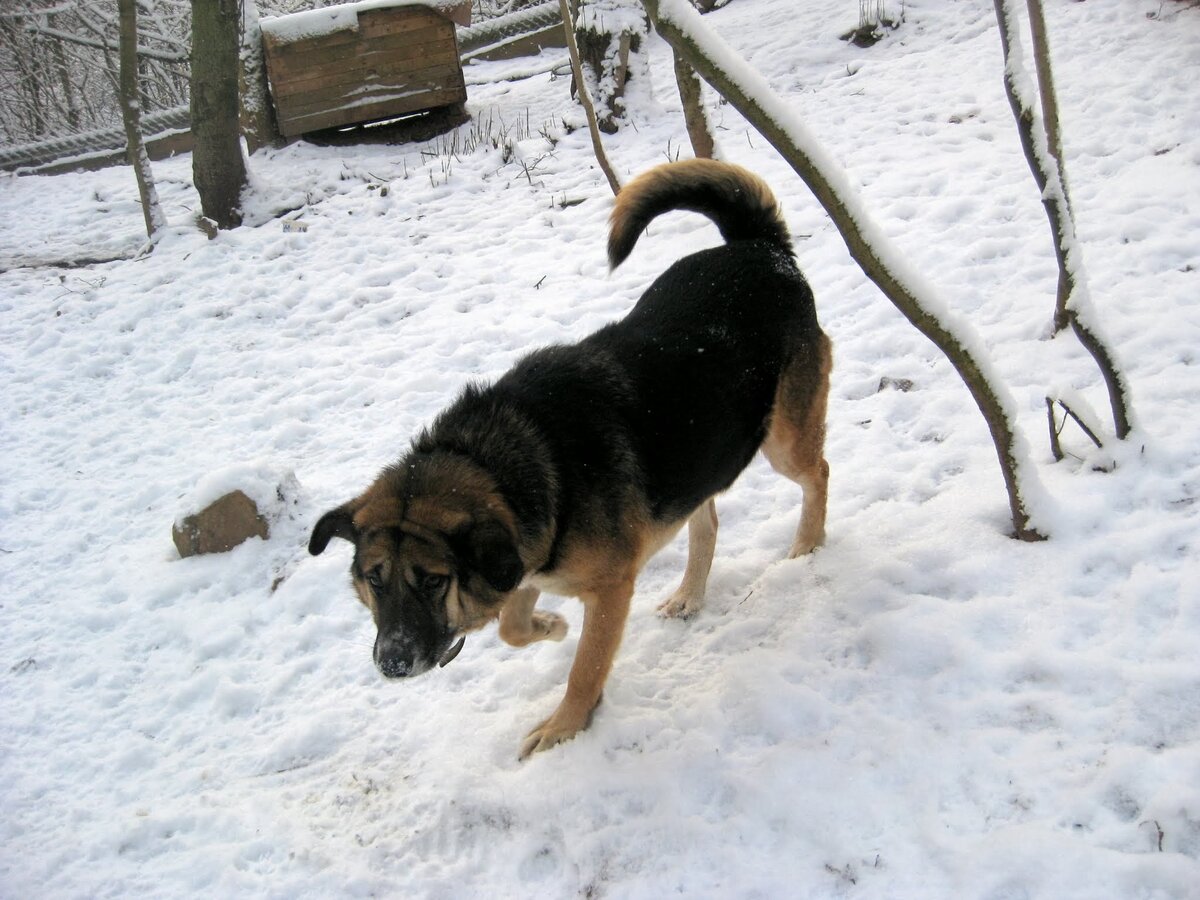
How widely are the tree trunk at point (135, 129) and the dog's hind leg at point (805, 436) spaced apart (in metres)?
8.59

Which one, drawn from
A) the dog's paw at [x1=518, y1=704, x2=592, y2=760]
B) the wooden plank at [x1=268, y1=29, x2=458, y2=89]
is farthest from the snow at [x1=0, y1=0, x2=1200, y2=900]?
the wooden plank at [x1=268, y1=29, x2=458, y2=89]

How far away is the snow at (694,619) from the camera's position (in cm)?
286

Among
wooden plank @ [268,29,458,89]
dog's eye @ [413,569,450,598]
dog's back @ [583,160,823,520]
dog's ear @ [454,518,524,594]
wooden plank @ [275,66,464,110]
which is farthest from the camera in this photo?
wooden plank @ [275,66,464,110]

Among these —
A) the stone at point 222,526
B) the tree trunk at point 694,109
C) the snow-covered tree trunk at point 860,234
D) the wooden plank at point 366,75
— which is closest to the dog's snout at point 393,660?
the snow-covered tree trunk at point 860,234

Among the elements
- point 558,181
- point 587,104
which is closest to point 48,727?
point 587,104

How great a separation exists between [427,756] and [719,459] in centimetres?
175

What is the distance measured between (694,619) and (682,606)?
0.09 meters

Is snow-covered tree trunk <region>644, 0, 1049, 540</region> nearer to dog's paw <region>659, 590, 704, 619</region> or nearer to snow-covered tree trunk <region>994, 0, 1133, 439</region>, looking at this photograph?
snow-covered tree trunk <region>994, 0, 1133, 439</region>

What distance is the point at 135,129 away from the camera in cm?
991

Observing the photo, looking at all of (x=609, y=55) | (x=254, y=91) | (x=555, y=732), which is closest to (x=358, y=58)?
(x=254, y=91)

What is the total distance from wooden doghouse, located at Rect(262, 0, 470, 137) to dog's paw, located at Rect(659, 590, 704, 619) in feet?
32.3

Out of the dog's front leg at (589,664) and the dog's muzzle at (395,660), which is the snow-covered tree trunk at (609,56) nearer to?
the dog's front leg at (589,664)

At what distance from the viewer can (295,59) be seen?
37.1 feet

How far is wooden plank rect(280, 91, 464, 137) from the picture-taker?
1155cm
